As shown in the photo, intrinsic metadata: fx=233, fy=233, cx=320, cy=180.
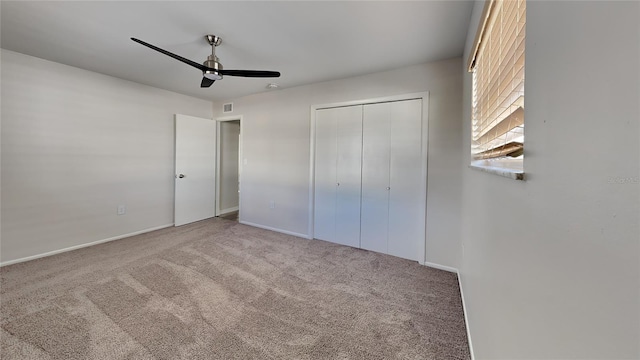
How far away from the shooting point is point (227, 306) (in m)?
1.91

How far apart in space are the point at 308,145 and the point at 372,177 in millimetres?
1115

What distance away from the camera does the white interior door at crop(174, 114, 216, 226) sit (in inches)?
162

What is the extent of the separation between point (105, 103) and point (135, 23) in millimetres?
1913

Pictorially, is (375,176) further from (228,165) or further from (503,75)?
(228,165)

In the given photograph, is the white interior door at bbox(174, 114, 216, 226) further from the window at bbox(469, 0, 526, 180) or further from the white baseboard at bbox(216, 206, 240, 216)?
the window at bbox(469, 0, 526, 180)

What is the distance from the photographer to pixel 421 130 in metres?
2.71

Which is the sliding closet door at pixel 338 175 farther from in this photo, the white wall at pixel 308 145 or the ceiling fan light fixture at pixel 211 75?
the ceiling fan light fixture at pixel 211 75

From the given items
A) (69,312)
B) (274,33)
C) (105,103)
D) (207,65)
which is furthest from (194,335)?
(105,103)

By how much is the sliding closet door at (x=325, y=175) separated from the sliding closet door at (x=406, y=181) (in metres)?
0.82

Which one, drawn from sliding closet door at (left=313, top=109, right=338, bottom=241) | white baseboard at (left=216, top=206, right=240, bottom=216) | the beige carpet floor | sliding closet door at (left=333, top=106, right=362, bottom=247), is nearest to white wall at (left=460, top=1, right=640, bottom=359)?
the beige carpet floor

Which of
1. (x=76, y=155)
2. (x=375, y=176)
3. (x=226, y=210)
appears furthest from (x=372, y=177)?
(x=76, y=155)

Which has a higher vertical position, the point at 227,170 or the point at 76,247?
the point at 227,170

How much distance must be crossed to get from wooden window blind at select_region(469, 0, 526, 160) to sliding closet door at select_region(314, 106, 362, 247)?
5.90 feet

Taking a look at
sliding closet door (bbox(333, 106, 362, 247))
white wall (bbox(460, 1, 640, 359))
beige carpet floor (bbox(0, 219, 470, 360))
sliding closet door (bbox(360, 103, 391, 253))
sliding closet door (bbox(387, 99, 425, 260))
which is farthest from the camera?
sliding closet door (bbox(333, 106, 362, 247))
